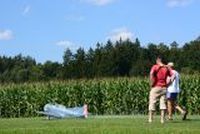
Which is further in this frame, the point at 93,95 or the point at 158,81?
the point at 93,95

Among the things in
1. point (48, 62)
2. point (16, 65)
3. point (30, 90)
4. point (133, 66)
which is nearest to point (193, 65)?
point (133, 66)

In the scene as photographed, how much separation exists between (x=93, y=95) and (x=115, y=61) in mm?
67708

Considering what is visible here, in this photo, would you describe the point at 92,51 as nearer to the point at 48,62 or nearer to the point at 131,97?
the point at 48,62

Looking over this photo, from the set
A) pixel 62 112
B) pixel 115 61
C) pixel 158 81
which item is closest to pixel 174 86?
pixel 158 81

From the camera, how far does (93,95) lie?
45625mm

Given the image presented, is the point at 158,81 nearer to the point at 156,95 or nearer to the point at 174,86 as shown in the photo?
the point at 156,95

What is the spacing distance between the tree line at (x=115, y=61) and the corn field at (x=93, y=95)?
50.5 meters

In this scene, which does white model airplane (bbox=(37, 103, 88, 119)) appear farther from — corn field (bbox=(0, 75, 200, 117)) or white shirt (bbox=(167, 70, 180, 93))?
corn field (bbox=(0, 75, 200, 117))

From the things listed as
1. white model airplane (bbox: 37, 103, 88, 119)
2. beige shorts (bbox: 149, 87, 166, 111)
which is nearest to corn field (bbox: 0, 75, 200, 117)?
white model airplane (bbox: 37, 103, 88, 119)

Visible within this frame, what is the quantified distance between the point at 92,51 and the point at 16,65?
31.8 meters

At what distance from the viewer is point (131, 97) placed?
44.2 m

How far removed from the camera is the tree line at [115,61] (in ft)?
340

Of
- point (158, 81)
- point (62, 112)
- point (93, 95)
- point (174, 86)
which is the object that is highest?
point (158, 81)

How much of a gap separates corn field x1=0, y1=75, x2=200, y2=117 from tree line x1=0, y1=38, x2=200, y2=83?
5054cm
